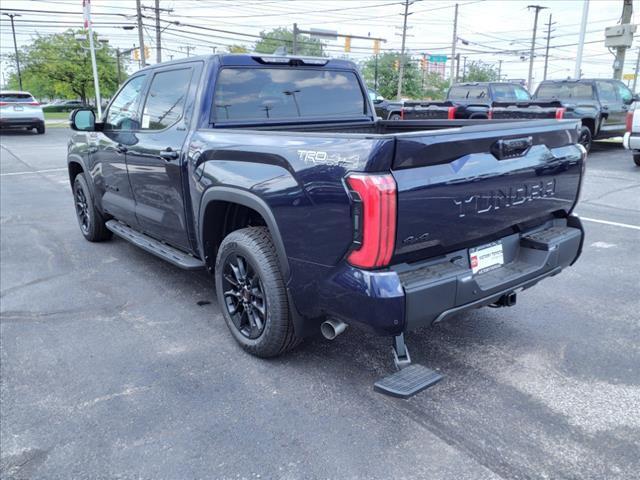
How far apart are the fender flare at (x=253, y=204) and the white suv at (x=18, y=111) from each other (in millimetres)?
21180

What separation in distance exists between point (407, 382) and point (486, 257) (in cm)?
85

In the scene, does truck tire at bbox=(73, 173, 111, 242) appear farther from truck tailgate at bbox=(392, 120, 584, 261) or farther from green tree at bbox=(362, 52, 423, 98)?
green tree at bbox=(362, 52, 423, 98)

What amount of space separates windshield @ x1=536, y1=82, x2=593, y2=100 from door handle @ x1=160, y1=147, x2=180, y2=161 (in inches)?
487

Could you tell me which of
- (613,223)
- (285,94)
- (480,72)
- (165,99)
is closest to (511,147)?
(285,94)

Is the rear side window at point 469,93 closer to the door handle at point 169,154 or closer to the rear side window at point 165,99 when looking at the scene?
the rear side window at point 165,99

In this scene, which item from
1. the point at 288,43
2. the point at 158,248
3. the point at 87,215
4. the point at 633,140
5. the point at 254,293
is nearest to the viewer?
the point at 254,293

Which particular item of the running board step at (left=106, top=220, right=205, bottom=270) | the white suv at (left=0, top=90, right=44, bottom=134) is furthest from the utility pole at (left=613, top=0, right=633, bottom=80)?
the white suv at (left=0, top=90, right=44, bottom=134)

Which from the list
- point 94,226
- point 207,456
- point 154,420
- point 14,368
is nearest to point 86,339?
point 14,368

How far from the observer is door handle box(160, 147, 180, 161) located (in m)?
3.75

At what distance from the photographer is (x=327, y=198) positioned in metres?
2.49

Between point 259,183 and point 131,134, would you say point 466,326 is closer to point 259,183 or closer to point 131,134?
point 259,183

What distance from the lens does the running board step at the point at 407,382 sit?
2.48m

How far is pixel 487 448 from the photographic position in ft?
8.05

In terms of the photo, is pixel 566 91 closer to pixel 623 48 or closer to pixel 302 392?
pixel 623 48
